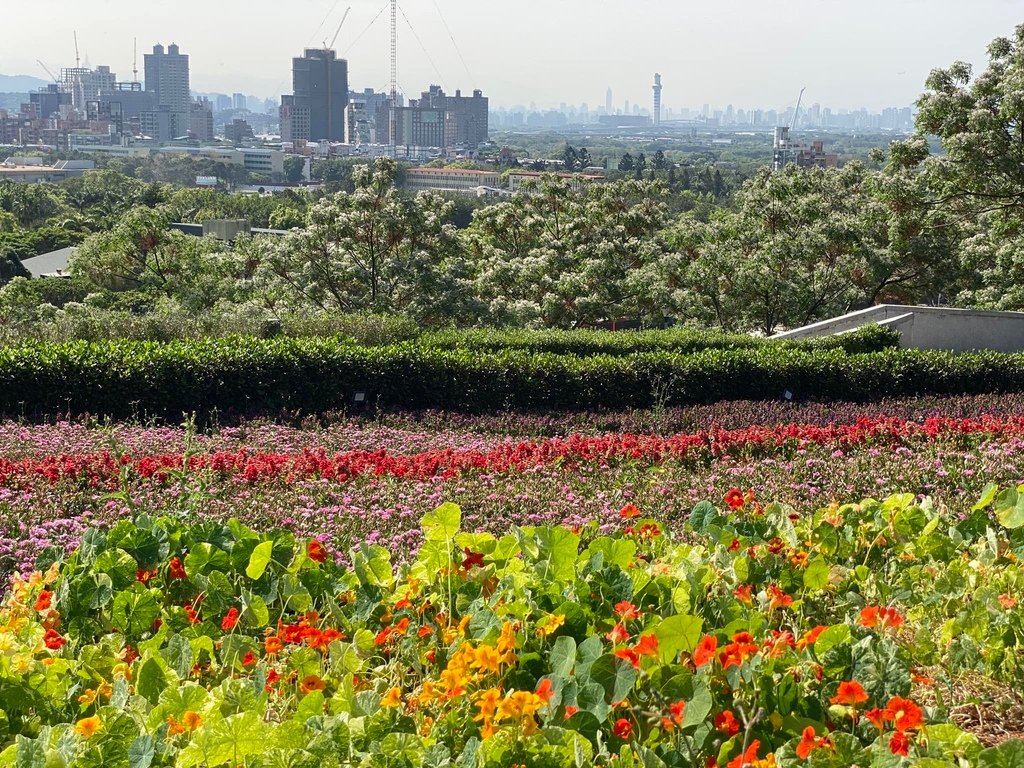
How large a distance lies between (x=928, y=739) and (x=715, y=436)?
5.14 m

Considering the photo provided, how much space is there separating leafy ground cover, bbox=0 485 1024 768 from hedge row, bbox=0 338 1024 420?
6026 mm

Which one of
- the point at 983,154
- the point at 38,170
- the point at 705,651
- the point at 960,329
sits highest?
the point at 38,170

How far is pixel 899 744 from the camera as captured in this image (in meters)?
2.07

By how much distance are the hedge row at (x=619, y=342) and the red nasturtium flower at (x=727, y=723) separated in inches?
381

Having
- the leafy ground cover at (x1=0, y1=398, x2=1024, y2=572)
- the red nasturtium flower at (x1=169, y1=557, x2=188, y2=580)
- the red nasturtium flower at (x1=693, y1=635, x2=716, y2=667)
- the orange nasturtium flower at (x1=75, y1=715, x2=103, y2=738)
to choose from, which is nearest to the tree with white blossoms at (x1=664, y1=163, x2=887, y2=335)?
the leafy ground cover at (x1=0, y1=398, x2=1024, y2=572)

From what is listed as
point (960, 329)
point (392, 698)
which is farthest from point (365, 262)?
point (392, 698)

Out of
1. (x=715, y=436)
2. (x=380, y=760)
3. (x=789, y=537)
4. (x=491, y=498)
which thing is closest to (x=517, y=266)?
(x=715, y=436)

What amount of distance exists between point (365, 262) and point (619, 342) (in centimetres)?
681

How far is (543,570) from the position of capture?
11.0 feet

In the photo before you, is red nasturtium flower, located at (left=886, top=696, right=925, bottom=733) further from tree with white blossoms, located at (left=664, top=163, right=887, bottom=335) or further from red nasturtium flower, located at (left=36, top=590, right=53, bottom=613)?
tree with white blossoms, located at (left=664, top=163, right=887, bottom=335)

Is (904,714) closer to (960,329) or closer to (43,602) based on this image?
(43,602)

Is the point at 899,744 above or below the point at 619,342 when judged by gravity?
above

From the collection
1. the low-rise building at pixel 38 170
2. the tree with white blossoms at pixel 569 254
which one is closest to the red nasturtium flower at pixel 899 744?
the tree with white blossoms at pixel 569 254

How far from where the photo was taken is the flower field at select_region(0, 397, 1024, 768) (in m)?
2.28
